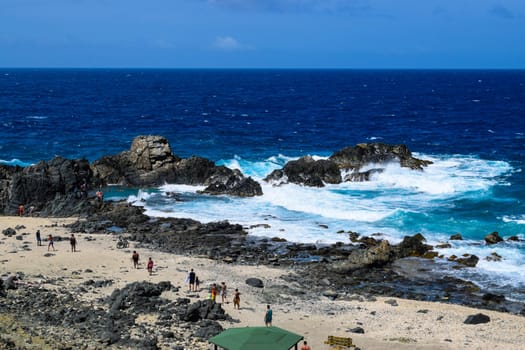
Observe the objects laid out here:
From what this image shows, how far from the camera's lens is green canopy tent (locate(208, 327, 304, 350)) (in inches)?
954

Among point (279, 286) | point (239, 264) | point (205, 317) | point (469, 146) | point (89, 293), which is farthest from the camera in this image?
point (469, 146)

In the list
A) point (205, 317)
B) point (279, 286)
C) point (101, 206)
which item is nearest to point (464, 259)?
point (279, 286)

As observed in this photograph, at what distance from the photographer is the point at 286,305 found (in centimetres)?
3353

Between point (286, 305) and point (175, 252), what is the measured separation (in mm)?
12310

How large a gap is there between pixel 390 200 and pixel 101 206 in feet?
84.6

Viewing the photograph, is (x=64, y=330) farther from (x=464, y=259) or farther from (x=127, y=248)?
(x=464, y=259)

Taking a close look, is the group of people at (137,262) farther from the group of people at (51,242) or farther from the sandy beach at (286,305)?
the group of people at (51,242)

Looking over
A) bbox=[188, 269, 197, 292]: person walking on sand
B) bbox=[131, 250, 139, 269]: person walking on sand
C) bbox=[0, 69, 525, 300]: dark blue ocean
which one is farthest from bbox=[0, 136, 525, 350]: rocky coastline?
bbox=[131, 250, 139, 269]: person walking on sand

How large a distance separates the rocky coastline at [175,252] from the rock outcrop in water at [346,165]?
0.39 feet

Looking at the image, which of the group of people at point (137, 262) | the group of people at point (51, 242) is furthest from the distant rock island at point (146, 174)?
the group of people at point (137, 262)

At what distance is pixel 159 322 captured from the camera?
29.6m

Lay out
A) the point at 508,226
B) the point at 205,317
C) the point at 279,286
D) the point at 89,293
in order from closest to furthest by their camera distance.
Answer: the point at 205,317 → the point at 89,293 → the point at 279,286 → the point at 508,226

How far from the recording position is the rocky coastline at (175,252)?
28.7 meters

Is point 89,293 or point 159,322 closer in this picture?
point 159,322
